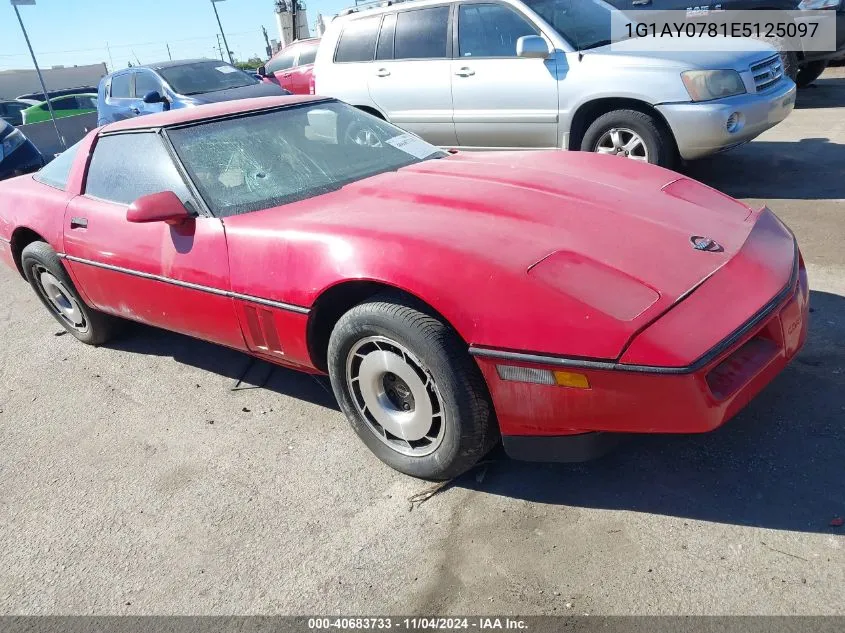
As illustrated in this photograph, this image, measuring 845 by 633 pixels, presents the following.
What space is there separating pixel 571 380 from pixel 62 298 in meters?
3.50

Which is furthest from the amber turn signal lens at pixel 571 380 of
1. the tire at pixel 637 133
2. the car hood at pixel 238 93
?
the car hood at pixel 238 93

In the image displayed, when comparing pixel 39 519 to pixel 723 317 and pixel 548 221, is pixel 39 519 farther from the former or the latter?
pixel 723 317

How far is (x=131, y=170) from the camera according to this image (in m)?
3.40

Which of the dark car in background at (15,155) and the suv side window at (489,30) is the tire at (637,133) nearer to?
the suv side window at (489,30)

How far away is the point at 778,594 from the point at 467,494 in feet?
3.34

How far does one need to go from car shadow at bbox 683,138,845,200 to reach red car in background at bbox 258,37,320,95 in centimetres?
645

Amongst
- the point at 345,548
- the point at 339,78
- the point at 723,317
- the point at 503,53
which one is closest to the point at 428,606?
the point at 345,548

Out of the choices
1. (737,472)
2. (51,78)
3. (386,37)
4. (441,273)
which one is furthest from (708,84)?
(51,78)

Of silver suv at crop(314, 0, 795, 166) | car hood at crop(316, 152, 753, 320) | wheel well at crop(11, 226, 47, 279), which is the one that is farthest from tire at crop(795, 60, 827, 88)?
wheel well at crop(11, 226, 47, 279)

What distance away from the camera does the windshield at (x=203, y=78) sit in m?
9.06

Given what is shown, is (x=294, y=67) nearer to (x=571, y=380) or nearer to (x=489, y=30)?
(x=489, y=30)

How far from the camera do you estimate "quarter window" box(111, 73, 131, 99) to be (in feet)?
31.6

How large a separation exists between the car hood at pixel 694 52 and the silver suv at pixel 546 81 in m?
0.01

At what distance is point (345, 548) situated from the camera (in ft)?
7.54
